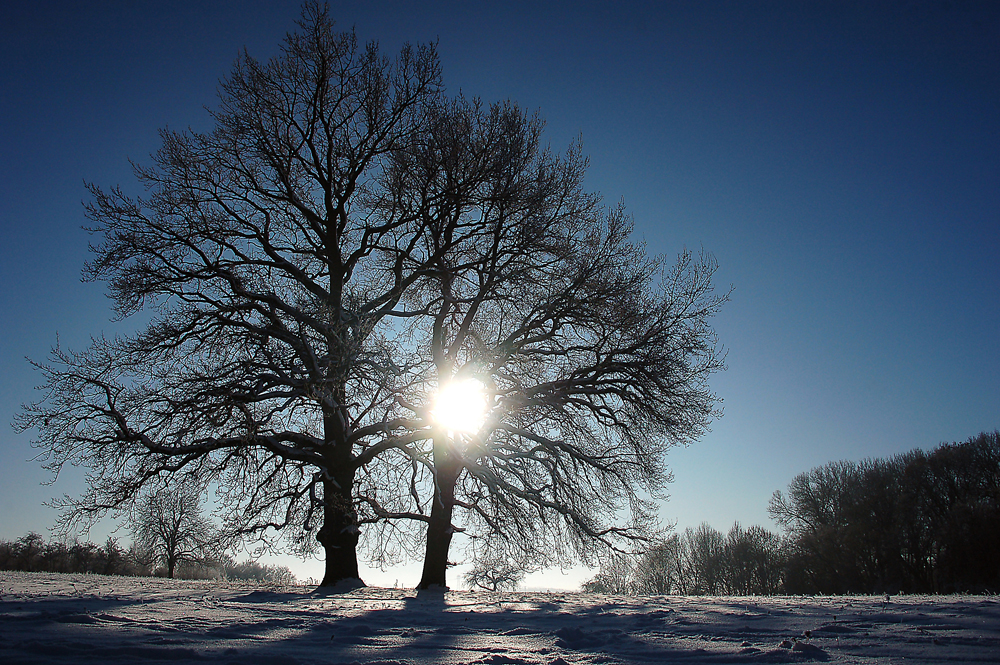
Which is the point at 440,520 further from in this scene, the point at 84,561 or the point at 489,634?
the point at 84,561

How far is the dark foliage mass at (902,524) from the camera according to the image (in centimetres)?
2922

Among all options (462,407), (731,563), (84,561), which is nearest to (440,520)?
(462,407)

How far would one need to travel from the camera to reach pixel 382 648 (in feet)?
11.4

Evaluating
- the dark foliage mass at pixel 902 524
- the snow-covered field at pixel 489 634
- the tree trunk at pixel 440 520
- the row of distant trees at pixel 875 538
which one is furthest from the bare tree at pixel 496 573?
the dark foliage mass at pixel 902 524

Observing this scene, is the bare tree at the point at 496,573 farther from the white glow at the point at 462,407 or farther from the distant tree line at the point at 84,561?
the distant tree line at the point at 84,561

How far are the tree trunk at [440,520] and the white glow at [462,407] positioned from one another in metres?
0.50

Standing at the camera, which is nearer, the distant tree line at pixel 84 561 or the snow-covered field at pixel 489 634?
the snow-covered field at pixel 489 634

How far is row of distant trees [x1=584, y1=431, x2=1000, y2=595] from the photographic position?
29.5 meters

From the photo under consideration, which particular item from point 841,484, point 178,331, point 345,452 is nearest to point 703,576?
point 841,484

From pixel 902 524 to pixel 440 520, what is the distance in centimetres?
3644

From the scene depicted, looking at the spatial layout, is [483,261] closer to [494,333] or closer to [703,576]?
[494,333]

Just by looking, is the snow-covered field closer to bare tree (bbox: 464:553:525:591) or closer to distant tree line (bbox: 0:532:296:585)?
bare tree (bbox: 464:553:525:591)

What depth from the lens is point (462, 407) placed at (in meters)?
10.9

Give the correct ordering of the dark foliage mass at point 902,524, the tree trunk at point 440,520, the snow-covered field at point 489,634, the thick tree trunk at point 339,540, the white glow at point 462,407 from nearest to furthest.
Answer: the snow-covered field at point 489,634 < the white glow at point 462,407 < the thick tree trunk at point 339,540 < the tree trunk at point 440,520 < the dark foliage mass at point 902,524
